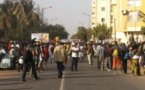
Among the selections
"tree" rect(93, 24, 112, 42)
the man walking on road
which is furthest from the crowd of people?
"tree" rect(93, 24, 112, 42)

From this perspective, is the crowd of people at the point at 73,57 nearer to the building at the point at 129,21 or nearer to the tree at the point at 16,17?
the tree at the point at 16,17

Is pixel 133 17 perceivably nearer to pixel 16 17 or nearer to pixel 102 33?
pixel 102 33

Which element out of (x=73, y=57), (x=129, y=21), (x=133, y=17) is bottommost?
(x=73, y=57)

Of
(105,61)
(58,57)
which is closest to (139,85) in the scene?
(58,57)

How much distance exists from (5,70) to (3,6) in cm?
5365

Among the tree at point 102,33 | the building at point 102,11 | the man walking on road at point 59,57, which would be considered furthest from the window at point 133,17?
the man walking on road at point 59,57

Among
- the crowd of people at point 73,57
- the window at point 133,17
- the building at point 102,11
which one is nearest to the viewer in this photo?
the crowd of people at point 73,57

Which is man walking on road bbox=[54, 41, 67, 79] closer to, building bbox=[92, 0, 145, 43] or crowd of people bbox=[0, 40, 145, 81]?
crowd of people bbox=[0, 40, 145, 81]

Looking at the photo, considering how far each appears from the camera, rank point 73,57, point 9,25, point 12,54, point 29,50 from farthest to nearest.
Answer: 1. point 9,25
2. point 12,54
3. point 73,57
4. point 29,50

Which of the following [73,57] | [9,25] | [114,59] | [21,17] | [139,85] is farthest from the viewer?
[9,25]

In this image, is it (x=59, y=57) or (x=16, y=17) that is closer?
(x=59, y=57)

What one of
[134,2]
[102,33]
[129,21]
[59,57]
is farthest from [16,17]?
[59,57]

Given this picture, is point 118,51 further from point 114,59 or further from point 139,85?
point 139,85

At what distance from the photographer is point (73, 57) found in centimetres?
3516
